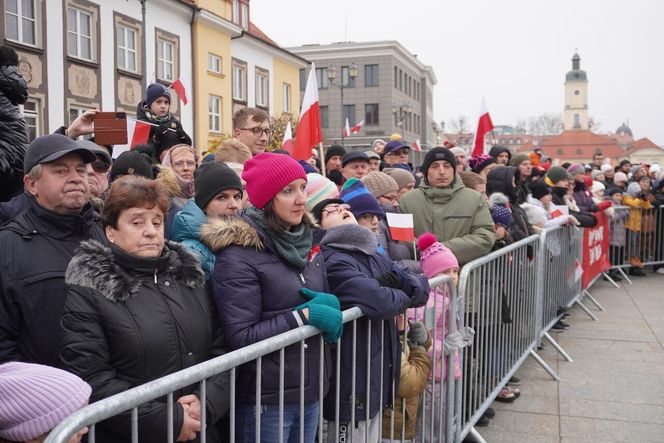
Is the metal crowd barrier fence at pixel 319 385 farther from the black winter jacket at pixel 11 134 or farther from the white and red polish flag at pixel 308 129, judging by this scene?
the white and red polish flag at pixel 308 129

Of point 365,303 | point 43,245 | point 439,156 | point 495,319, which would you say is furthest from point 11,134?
point 495,319

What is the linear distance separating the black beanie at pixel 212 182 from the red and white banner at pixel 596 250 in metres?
6.84

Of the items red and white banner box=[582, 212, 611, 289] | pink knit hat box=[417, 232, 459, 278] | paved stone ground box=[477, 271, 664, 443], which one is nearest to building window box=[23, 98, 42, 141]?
red and white banner box=[582, 212, 611, 289]

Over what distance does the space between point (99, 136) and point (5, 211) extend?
44.9 inches

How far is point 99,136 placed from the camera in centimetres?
391

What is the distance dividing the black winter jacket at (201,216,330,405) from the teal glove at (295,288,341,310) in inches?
1.3

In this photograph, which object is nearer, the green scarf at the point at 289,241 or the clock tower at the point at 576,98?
the green scarf at the point at 289,241

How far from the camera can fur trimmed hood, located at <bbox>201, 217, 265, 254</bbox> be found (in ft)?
9.34

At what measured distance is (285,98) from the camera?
1449 inches

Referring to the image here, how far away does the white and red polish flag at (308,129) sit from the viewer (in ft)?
21.1

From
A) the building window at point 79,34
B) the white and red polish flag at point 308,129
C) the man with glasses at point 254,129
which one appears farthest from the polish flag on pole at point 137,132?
the building window at point 79,34

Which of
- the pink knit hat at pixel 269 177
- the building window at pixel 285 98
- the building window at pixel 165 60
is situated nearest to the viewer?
the pink knit hat at pixel 269 177

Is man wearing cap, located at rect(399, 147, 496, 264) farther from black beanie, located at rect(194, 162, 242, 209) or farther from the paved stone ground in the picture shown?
black beanie, located at rect(194, 162, 242, 209)

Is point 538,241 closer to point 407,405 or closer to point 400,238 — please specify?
point 400,238
